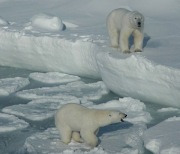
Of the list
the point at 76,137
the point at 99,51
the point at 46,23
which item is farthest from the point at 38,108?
the point at 46,23

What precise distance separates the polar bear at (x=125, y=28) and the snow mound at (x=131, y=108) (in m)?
0.84

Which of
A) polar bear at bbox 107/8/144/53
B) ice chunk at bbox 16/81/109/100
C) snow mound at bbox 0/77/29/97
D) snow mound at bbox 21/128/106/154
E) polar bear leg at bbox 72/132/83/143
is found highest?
polar bear at bbox 107/8/144/53

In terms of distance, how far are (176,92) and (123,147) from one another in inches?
49.3

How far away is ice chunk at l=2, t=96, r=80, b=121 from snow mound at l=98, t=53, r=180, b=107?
60 cm

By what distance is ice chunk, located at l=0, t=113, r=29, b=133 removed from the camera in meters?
5.99

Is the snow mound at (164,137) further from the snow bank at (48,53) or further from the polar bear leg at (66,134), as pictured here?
the snow bank at (48,53)

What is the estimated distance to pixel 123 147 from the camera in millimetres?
5379

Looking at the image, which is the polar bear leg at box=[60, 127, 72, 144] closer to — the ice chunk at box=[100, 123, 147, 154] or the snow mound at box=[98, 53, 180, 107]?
the ice chunk at box=[100, 123, 147, 154]

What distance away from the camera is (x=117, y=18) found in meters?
7.46

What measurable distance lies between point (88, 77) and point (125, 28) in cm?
128

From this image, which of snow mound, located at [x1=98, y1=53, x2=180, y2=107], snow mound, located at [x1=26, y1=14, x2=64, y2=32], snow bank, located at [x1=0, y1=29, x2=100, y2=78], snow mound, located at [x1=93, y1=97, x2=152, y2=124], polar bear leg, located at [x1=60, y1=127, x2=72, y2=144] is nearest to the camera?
polar bear leg, located at [x1=60, y1=127, x2=72, y2=144]

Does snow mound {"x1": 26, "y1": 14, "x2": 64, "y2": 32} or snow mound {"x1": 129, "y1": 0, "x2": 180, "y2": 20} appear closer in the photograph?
snow mound {"x1": 26, "y1": 14, "x2": 64, "y2": 32}

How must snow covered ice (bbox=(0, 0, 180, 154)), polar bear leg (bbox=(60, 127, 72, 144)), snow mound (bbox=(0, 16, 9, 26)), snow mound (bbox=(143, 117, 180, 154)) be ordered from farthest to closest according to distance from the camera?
snow mound (bbox=(0, 16, 9, 26))
snow covered ice (bbox=(0, 0, 180, 154))
polar bear leg (bbox=(60, 127, 72, 144))
snow mound (bbox=(143, 117, 180, 154))

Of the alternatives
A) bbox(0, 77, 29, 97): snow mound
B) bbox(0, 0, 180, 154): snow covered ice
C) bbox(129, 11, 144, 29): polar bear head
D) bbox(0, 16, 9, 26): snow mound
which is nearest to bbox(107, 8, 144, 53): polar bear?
bbox(129, 11, 144, 29): polar bear head
